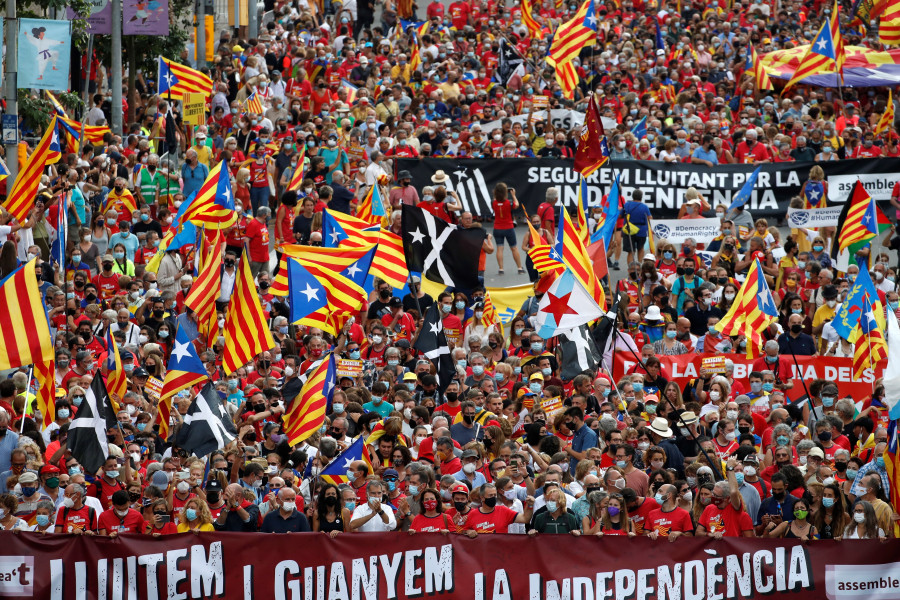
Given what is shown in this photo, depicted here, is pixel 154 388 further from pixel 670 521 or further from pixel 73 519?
pixel 670 521

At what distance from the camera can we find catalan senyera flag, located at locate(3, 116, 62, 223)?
69.4 feet

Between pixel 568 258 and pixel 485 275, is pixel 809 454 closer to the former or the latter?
pixel 568 258

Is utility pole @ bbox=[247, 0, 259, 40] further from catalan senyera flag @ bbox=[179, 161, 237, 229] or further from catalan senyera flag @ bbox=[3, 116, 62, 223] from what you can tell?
catalan senyera flag @ bbox=[179, 161, 237, 229]

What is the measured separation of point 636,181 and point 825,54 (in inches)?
176

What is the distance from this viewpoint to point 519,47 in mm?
33594

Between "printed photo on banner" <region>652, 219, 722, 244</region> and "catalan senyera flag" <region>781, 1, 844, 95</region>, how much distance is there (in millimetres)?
6209

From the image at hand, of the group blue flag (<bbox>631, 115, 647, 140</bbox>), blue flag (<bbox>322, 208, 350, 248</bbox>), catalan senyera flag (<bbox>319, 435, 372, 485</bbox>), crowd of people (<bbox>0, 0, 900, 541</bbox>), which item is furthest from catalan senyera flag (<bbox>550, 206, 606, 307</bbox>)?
blue flag (<bbox>631, 115, 647, 140</bbox>)

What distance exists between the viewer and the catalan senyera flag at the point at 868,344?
19062mm

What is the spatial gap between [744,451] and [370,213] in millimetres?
7429

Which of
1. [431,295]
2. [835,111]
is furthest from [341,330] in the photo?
[835,111]

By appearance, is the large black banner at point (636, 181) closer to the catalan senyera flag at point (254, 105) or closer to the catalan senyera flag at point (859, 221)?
the catalan senyera flag at point (254, 105)

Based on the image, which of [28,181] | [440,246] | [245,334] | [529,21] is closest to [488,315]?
[440,246]

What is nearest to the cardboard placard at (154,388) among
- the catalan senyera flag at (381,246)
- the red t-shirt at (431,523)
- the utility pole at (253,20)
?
the catalan senyera flag at (381,246)

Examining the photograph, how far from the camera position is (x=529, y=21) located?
33156 millimetres
